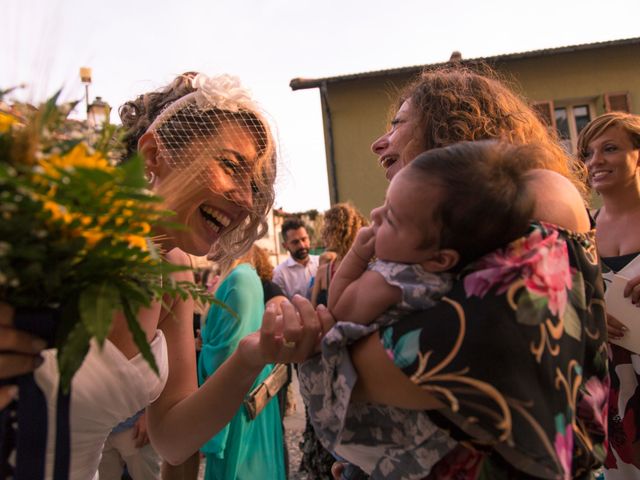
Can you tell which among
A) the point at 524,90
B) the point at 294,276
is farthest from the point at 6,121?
the point at 524,90

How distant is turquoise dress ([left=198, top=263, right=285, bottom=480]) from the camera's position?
3.43 m

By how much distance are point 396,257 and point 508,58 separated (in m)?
13.1

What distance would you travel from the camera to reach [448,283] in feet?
3.81

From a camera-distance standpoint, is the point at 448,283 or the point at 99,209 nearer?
the point at 99,209

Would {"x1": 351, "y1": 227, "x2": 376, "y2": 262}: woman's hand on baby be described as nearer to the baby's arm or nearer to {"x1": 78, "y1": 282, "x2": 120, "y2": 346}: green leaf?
the baby's arm

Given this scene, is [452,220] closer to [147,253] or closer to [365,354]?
[365,354]

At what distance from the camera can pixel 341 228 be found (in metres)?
4.68

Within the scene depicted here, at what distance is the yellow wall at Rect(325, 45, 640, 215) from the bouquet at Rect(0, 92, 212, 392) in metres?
11.7

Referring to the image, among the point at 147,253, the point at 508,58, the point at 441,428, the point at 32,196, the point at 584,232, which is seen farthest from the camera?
the point at 508,58

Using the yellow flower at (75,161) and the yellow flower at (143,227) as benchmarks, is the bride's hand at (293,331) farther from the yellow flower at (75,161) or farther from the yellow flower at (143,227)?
the yellow flower at (75,161)

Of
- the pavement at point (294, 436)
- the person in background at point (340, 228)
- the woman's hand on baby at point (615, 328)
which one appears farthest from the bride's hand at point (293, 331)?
the pavement at point (294, 436)

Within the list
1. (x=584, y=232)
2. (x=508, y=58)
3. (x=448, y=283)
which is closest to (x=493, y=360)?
(x=448, y=283)

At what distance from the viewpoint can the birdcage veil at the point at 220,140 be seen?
1943 millimetres

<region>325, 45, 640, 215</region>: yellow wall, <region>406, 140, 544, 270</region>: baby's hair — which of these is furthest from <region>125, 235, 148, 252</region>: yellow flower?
<region>325, 45, 640, 215</region>: yellow wall
